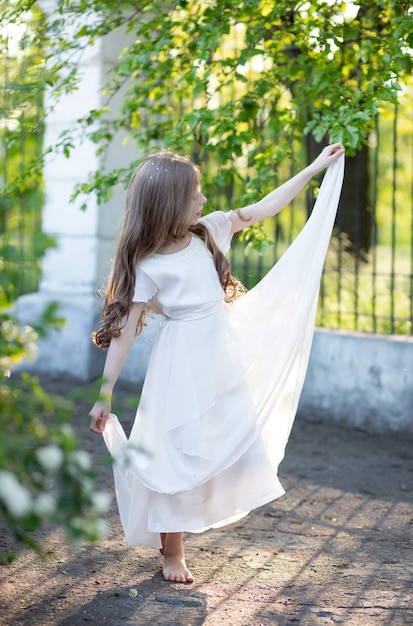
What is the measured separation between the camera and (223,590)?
10.6ft

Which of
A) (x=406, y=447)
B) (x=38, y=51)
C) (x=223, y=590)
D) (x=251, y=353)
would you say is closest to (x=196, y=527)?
(x=223, y=590)

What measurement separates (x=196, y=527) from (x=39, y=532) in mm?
924

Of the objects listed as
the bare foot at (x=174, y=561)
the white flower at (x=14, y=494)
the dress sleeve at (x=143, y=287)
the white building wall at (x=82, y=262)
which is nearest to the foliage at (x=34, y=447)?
the white flower at (x=14, y=494)

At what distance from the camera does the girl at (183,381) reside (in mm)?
3287

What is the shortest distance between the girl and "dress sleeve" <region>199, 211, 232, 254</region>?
0.09 metres

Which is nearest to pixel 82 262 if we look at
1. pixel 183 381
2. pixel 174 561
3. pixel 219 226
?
pixel 219 226

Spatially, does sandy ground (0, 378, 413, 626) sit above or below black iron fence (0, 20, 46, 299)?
below

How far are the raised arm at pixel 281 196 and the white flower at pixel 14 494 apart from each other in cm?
211

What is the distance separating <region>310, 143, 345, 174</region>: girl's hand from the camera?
365 cm

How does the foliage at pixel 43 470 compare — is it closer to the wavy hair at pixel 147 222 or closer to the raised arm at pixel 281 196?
the wavy hair at pixel 147 222

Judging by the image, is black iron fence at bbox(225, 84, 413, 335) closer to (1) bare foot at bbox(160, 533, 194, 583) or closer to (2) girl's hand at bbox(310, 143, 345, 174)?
(2) girl's hand at bbox(310, 143, 345, 174)

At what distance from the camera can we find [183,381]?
3289 millimetres

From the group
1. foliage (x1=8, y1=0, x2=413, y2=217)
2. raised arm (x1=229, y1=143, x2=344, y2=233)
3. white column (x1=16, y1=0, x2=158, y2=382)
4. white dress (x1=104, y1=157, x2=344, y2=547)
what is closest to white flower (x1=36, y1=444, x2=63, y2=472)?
white dress (x1=104, y1=157, x2=344, y2=547)

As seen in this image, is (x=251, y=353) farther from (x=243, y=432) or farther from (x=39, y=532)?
(x=39, y=532)
